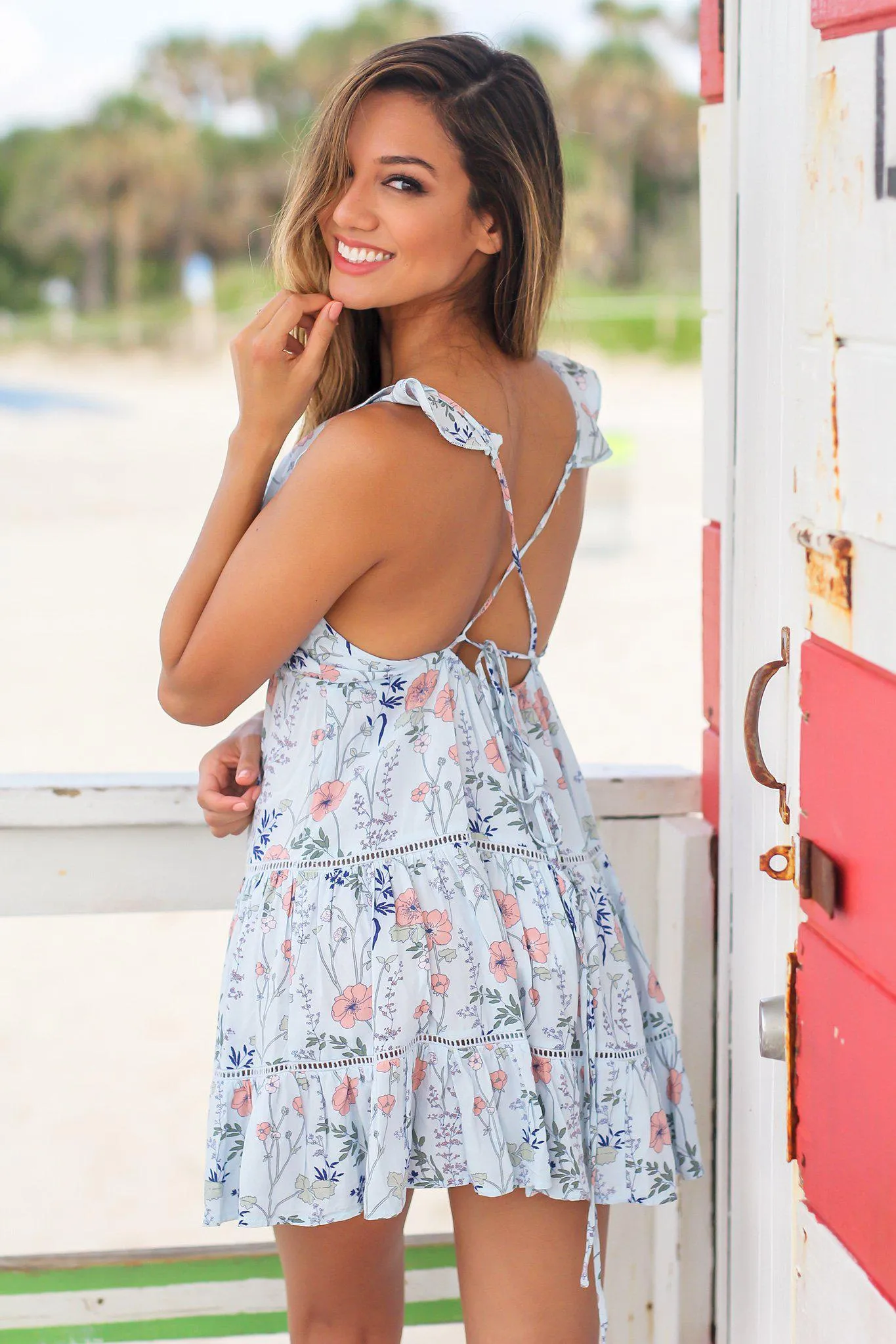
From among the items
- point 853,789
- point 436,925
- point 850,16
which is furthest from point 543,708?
point 850,16

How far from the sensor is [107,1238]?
3.25 metres

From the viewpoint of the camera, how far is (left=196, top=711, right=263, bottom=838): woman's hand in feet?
5.35

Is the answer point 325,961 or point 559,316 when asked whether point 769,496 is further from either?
point 325,961

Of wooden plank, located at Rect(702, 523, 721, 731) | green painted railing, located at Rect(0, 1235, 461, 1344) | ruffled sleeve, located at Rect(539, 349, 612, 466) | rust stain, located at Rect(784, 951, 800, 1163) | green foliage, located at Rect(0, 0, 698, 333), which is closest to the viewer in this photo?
rust stain, located at Rect(784, 951, 800, 1163)

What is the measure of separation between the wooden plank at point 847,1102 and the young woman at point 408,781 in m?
0.27

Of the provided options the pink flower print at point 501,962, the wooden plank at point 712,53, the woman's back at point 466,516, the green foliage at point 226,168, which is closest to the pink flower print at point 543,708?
the woman's back at point 466,516

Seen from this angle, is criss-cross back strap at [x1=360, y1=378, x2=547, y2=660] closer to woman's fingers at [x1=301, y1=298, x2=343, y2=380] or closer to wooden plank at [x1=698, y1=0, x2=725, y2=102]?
woman's fingers at [x1=301, y1=298, x2=343, y2=380]

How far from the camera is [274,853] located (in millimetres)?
1540

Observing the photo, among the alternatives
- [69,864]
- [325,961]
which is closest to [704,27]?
[325,961]

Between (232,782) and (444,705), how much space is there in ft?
1.00

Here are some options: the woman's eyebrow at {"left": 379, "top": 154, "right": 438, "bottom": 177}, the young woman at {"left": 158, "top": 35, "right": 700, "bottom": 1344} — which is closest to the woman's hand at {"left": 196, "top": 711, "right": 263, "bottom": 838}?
the young woman at {"left": 158, "top": 35, "right": 700, "bottom": 1344}

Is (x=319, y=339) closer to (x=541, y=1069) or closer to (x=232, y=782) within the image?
(x=232, y=782)

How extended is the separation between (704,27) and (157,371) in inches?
890

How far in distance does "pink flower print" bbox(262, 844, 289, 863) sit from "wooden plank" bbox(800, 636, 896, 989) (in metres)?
0.53
